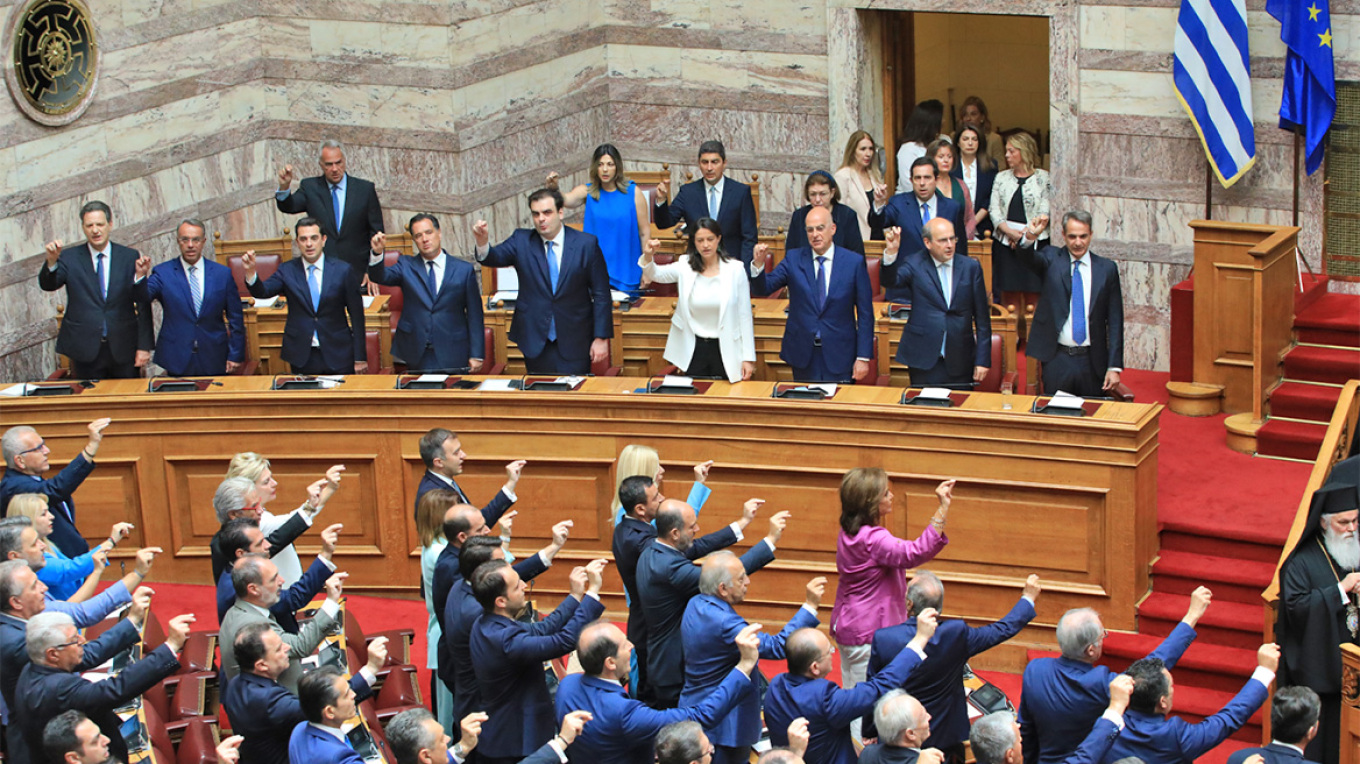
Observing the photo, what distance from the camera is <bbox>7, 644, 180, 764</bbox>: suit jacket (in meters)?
5.93

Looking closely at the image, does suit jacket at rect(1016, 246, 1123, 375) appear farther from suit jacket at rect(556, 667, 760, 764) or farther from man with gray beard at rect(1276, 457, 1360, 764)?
suit jacket at rect(556, 667, 760, 764)

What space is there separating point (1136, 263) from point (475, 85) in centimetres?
483

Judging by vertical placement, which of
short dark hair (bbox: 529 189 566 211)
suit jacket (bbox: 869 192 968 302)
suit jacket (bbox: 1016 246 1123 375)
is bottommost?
suit jacket (bbox: 1016 246 1123 375)

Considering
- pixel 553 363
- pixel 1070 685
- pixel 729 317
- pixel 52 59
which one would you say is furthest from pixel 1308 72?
pixel 52 59

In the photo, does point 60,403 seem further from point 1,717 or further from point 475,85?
point 475,85

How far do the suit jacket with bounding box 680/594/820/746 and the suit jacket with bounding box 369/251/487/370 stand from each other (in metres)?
3.55

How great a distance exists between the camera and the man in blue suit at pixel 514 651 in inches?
244

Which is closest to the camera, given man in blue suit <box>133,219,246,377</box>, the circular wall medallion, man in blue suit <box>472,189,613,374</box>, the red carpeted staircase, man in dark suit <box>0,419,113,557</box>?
man in dark suit <box>0,419,113,557</box>

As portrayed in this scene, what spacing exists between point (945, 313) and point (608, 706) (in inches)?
149

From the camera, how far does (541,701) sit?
643 centimetres

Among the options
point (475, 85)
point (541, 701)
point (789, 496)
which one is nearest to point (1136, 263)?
point (789, 496)

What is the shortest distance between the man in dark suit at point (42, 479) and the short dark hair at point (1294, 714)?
5285 millimetres

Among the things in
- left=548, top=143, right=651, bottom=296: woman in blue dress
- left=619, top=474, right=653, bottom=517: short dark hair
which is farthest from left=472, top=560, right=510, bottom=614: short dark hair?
left=548, top=143, right=651, bottom=296: woman in blue dress

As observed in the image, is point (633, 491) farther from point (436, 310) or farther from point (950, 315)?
point (436, 310)
